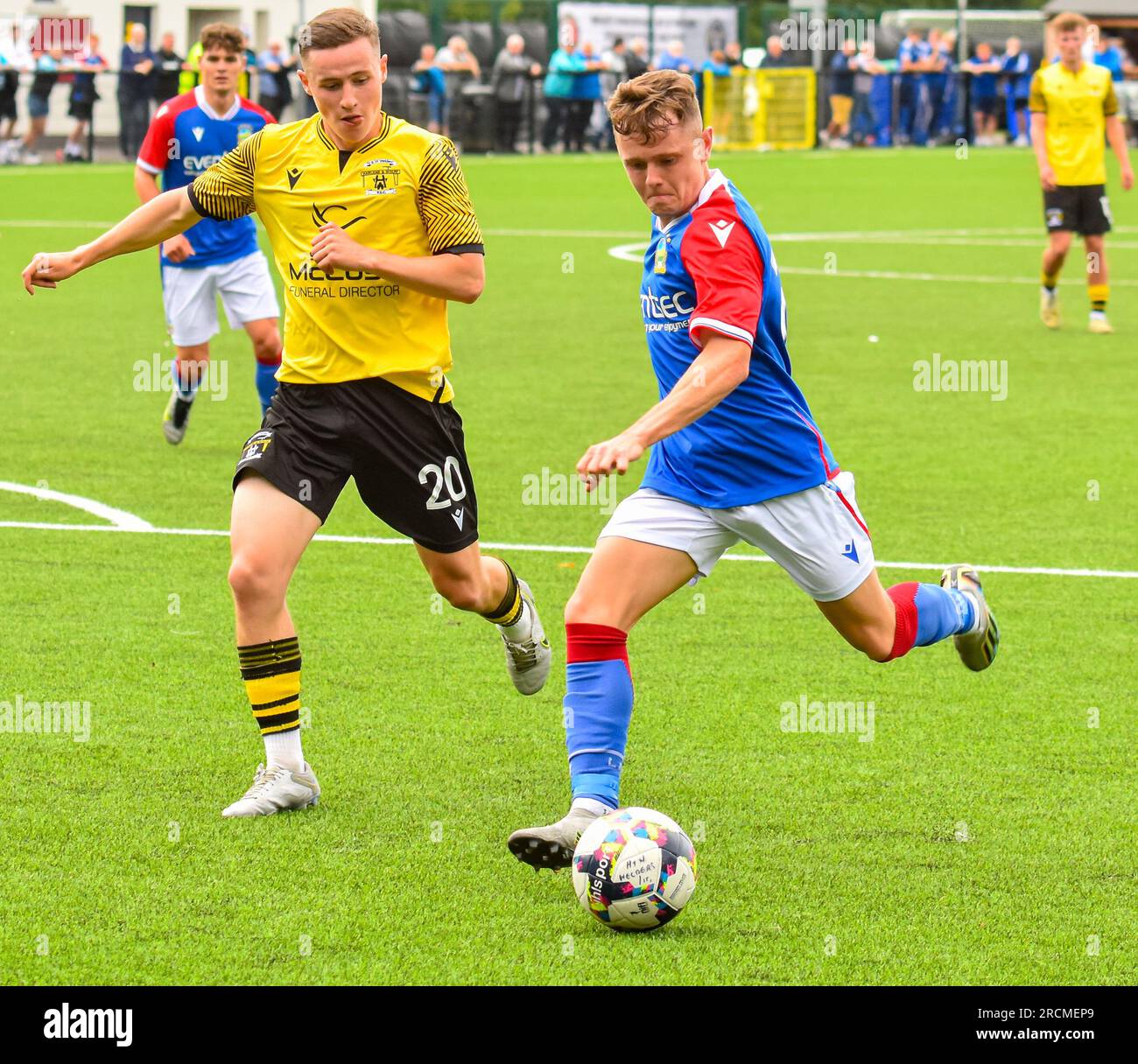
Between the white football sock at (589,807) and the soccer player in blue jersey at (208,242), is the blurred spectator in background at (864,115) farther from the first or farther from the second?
the white football sock at (589,807)

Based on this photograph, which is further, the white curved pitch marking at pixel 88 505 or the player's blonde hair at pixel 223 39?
the player's blonde hair at pixel 223 39

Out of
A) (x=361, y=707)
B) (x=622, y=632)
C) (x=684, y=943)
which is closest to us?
(x=684, y=943)

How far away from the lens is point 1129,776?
602 centimetres

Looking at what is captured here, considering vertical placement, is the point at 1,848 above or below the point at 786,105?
below

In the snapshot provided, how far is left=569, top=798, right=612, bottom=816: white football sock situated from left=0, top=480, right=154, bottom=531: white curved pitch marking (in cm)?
477

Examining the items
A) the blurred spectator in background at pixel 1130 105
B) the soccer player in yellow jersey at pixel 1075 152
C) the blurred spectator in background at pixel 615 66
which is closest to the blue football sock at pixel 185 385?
the soccer player in yellow jersey at pixel 1075 152

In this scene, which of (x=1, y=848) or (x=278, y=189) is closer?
(x=1, y=848)

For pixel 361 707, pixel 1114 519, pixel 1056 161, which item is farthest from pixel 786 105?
pixel 361 707

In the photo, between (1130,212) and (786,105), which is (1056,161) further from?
(786,105)

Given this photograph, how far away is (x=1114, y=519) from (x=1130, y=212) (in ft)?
67.1

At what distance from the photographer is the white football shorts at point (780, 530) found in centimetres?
532

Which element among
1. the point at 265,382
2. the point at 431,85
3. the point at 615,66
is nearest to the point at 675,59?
the point at 615,66

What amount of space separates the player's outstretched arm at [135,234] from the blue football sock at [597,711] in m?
1.84
